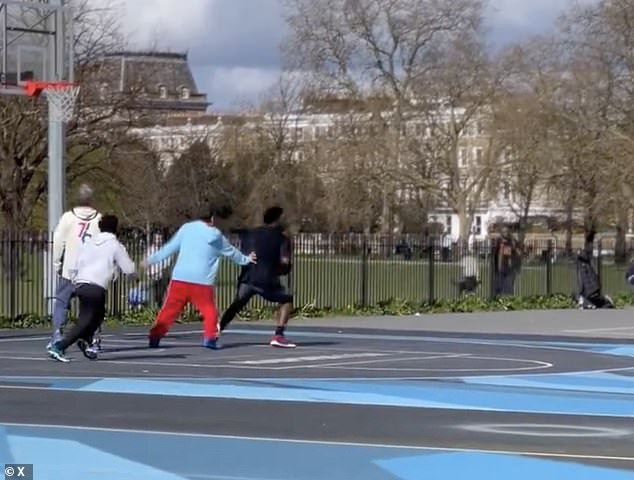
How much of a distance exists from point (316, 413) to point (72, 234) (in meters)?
5.17

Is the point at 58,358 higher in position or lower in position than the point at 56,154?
lower

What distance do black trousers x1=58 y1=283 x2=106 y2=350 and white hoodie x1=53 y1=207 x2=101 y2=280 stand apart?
0.80m

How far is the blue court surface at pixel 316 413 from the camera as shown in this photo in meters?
9.07

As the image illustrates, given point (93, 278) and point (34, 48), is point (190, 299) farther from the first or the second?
point (34, 48)

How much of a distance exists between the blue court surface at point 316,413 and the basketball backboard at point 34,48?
17.6ft

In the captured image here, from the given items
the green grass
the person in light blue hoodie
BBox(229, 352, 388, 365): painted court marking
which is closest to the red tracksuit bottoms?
the person in light blue hoodie

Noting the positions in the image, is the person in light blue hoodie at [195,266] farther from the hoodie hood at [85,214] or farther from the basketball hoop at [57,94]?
the basketball hoop at [57,94]

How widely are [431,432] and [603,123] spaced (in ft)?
146

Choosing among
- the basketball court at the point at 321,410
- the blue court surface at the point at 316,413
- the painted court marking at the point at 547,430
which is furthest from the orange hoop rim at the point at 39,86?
the painted court marking at the point at 547,430

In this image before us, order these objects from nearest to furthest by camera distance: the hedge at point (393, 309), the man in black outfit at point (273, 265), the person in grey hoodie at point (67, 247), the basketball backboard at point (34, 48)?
the person in grey hoodie at point (67, 247), the man in black outfit at point (273, 265), the basketball backboard at point (34, 48), the hedge at point (393, 309)

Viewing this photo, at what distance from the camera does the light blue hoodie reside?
16.2m

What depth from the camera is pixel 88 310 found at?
1456 centimetres

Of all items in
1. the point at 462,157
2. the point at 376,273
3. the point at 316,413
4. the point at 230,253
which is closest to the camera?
the point at 316,413

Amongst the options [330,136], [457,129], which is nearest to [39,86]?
[330,136]
